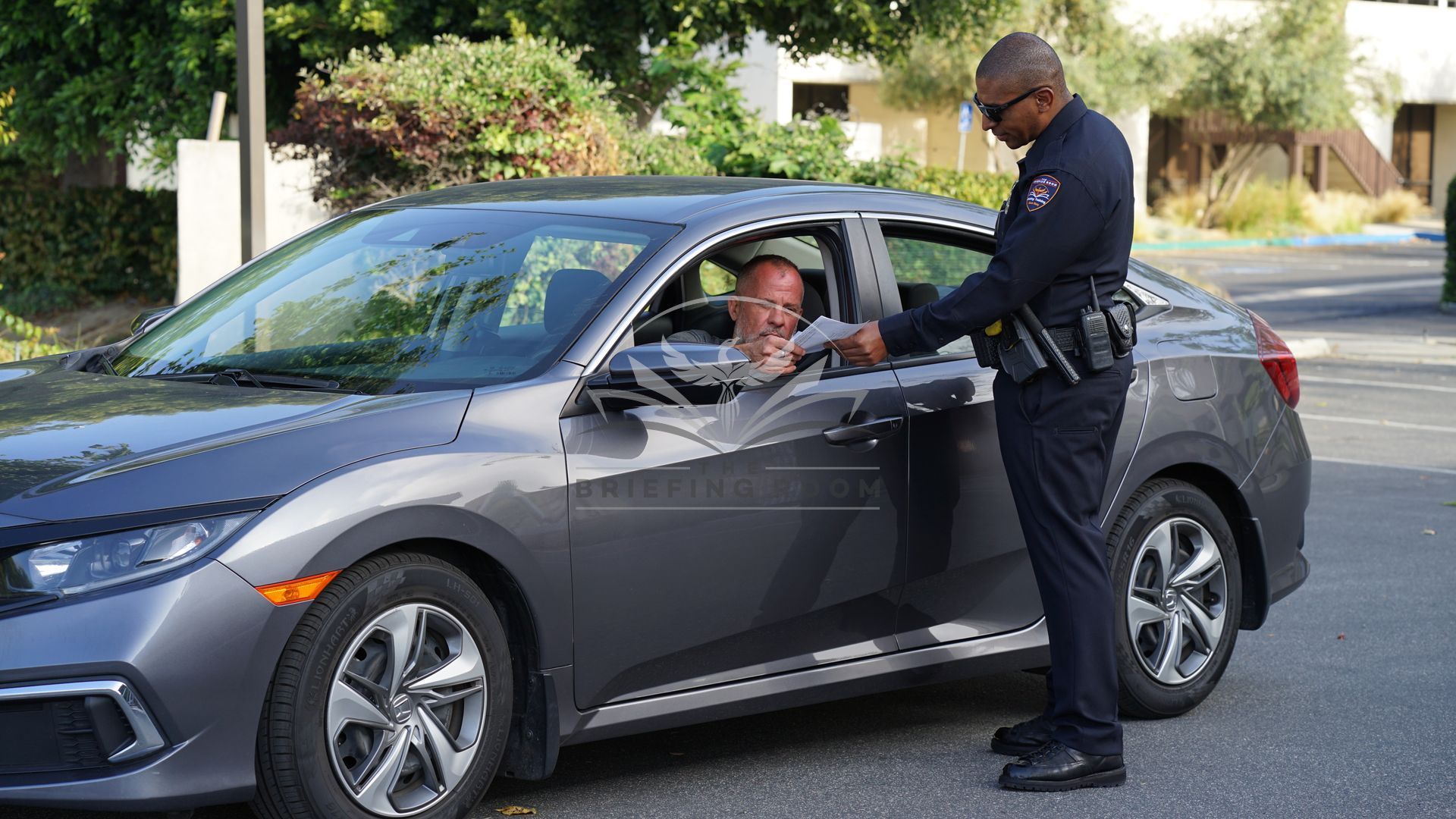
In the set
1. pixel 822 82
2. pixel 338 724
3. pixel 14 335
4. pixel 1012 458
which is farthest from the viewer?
pixel 822 82

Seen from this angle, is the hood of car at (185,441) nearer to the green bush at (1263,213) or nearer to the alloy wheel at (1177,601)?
the alloy wheel at (1177,601)

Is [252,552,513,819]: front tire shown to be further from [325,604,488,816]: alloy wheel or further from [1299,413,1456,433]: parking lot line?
[1299,413,1456,433]: parking lot line

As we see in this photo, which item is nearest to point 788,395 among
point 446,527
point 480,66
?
point 446,527

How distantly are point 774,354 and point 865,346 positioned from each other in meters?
0.25

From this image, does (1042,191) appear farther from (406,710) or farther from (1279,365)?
(406,710)

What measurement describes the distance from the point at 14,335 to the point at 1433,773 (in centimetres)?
1104

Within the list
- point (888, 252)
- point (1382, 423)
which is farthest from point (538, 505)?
point (1382, 423)

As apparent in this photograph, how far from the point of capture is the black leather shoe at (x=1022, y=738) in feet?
16.1

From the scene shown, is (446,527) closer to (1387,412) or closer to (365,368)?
(365,368)

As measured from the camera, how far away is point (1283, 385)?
5621 millimetres

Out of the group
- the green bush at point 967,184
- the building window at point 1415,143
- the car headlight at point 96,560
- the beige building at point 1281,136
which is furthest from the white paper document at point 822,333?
the building window at point 1415,143

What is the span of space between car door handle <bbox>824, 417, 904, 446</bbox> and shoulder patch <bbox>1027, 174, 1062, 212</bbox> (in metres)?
0.68

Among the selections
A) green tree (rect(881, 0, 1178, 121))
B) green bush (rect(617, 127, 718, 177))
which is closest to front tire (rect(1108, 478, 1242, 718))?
green bush (rect(617, 127, 718, 177))

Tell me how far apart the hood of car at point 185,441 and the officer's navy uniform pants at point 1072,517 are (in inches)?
60.5
